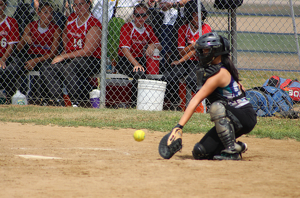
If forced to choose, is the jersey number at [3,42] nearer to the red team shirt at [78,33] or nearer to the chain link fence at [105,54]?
the chain link fence at [105,54]

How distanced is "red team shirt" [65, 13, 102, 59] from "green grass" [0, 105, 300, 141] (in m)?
1.25

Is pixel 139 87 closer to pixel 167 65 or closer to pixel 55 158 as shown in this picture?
pixel 167 65

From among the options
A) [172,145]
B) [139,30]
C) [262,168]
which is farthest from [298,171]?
[139,30]

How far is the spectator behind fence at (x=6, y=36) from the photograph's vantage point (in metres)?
7.07

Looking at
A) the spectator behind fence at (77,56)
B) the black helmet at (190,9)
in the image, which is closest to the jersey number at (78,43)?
the spectator behind fence at (77,56)

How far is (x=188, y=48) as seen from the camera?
20.8 ft

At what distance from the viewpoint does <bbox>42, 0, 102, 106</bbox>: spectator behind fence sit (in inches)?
261

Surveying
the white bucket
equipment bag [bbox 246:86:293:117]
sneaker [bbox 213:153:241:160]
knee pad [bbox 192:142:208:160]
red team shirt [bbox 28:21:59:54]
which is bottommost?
sneaker [bbox 213:153:241:160]

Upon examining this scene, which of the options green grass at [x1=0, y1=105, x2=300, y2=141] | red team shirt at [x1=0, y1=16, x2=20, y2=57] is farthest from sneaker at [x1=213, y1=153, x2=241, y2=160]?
red team shirt at [x1=0, y1=16, x2=20, y2=57]

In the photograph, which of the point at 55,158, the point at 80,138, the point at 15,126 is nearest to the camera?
the point at 55,158

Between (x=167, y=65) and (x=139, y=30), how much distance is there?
0.91 meters

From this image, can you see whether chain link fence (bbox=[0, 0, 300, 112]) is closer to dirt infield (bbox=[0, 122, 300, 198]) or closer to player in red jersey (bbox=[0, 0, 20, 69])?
player in red jersey (bbox=[0, 0, 20, 69])

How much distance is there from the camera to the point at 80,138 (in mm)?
4434

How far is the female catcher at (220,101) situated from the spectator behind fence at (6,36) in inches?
205
